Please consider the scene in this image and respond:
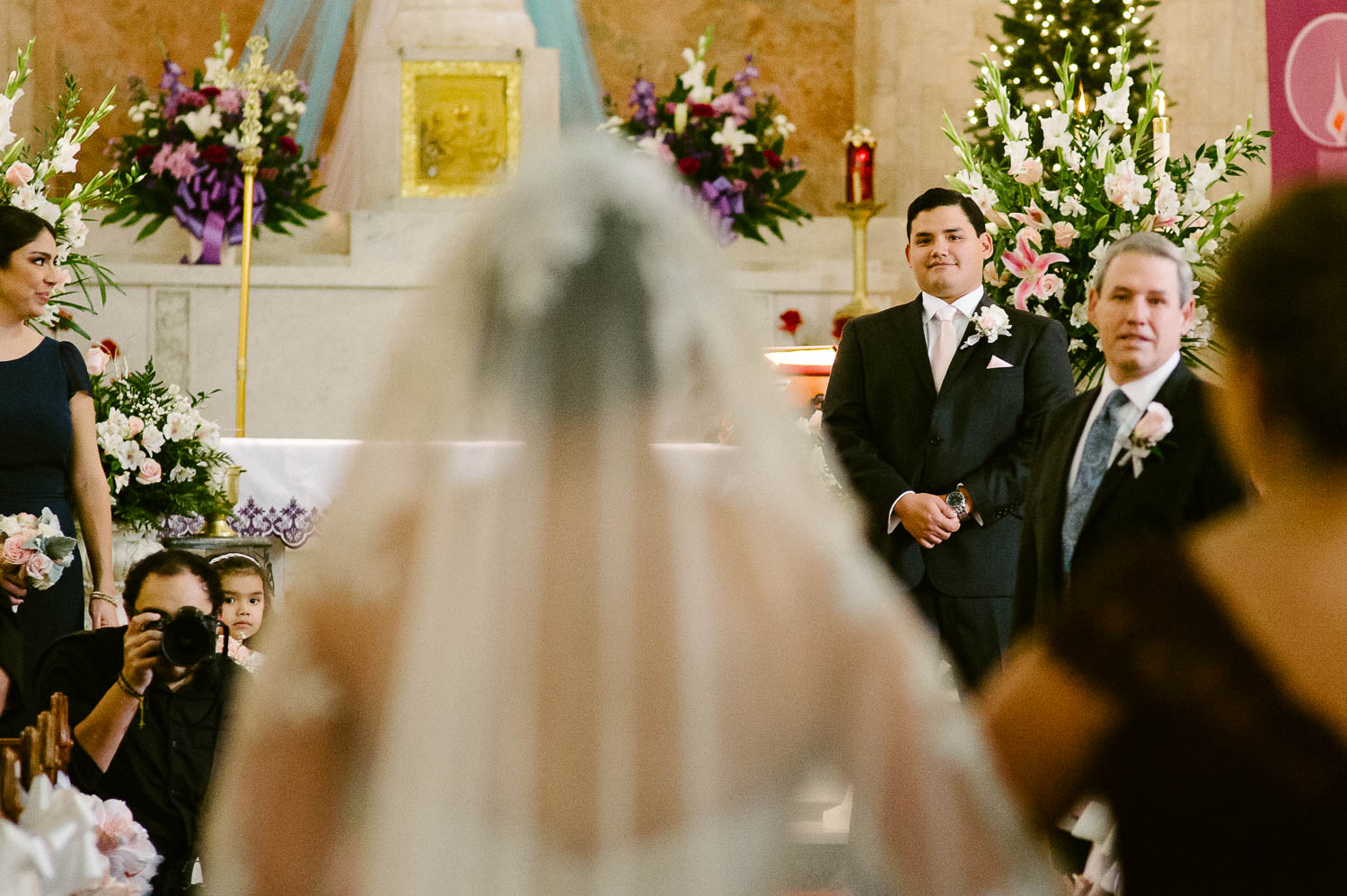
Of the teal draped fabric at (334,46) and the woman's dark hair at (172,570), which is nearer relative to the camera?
the woman's dark hair at (172,570)

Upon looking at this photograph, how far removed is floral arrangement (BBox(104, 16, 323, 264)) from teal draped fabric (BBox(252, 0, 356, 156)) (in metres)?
0.75

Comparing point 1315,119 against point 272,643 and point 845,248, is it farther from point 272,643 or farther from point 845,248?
point 272,643

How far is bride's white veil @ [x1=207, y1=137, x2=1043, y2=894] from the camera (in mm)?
1275

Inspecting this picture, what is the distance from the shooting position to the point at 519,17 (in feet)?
28.8

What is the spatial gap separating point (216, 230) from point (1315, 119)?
200 inches

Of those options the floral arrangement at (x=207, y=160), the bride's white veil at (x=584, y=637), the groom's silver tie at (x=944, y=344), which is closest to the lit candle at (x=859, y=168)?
the floral arrangement at (x=207, y=160)

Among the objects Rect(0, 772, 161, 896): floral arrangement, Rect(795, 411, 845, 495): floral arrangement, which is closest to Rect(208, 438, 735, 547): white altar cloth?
Rect(795, 411, 845, 495): floral arrangement

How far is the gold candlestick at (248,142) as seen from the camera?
7.25 m

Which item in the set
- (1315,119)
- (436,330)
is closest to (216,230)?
(1315,119)

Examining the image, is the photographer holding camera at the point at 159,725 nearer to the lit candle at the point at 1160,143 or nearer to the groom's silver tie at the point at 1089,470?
the groom's silver tie at the point at 1089,470

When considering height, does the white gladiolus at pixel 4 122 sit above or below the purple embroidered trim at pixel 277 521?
above

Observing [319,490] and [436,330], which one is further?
[319,490]

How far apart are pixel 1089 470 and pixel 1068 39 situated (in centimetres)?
540

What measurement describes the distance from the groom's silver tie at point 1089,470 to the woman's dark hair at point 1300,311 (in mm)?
1728
